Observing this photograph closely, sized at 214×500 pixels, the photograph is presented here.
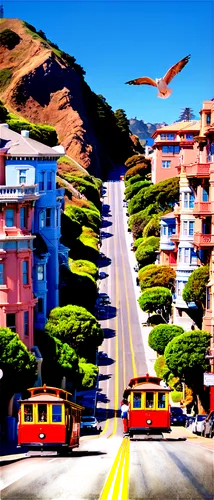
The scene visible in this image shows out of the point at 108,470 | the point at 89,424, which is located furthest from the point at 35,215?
the point at 108,470

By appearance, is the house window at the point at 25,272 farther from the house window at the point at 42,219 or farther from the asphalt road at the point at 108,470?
the house window at the point at 42,219

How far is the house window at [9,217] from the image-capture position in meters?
50.6

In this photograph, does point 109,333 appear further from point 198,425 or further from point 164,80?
point 164,80

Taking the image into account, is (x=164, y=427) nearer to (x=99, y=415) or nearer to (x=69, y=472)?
(x=69, y=472)

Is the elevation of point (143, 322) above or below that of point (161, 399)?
above

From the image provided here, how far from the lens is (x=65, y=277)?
3204 inches

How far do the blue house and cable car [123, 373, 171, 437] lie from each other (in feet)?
78.5

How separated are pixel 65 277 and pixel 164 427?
43687 mm

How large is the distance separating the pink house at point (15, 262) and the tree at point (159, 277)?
36.2 m

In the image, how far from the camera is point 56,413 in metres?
34.9

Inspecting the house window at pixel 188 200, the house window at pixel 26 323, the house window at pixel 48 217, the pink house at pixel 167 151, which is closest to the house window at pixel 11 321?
the house window at pixel 26 323

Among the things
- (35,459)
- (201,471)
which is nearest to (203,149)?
(35,459)

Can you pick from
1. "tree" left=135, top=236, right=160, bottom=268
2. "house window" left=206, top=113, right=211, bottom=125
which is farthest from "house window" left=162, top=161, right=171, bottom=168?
"house window" left=206, top=113, right=211, bottom=125

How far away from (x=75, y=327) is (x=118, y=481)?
40.5 m
